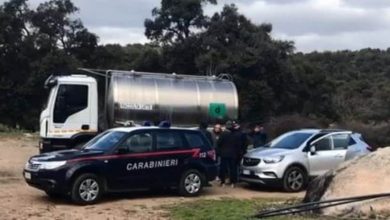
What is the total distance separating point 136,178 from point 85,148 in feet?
4.42

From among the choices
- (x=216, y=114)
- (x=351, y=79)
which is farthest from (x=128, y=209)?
(x=351, y=79)

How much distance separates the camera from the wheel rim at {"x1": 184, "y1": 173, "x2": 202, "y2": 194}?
15656 millimetres

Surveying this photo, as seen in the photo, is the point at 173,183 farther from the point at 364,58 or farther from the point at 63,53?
the point at 364,58

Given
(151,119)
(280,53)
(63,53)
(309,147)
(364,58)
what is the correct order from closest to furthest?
(309,147) → (151,119) → (280,53) → (63,53) → (364,58)

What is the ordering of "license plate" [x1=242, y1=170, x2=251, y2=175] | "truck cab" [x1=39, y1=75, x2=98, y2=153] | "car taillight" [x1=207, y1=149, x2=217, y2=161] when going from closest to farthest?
1. "car taillight" [x1=207, y1=149, x2=217, y2=161]
2. "license plate" [x1=242, y1=170, x2=251, y2=175]
3. "truck cab" [x1=39, y1=75, x2=98, y2=153]

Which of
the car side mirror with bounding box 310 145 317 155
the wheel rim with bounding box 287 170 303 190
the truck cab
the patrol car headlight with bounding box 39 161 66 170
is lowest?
the wheel rim with bounding box 287 170 303 190

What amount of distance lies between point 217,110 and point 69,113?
501cm

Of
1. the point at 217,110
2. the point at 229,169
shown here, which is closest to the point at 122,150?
the point at 229,169

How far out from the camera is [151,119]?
20.6 meters

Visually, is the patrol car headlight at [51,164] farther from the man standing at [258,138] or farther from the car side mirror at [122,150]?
the man standing at [258,138]

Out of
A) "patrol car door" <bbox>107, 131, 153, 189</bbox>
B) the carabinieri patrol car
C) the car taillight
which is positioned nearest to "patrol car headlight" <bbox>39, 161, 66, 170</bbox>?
the carabinieri patrol car

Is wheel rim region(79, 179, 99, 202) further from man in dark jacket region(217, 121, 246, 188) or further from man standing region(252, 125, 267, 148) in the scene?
man standing region(252, 125, 267, 148)

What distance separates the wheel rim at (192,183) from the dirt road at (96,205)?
26cm

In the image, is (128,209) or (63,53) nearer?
(128,209)
